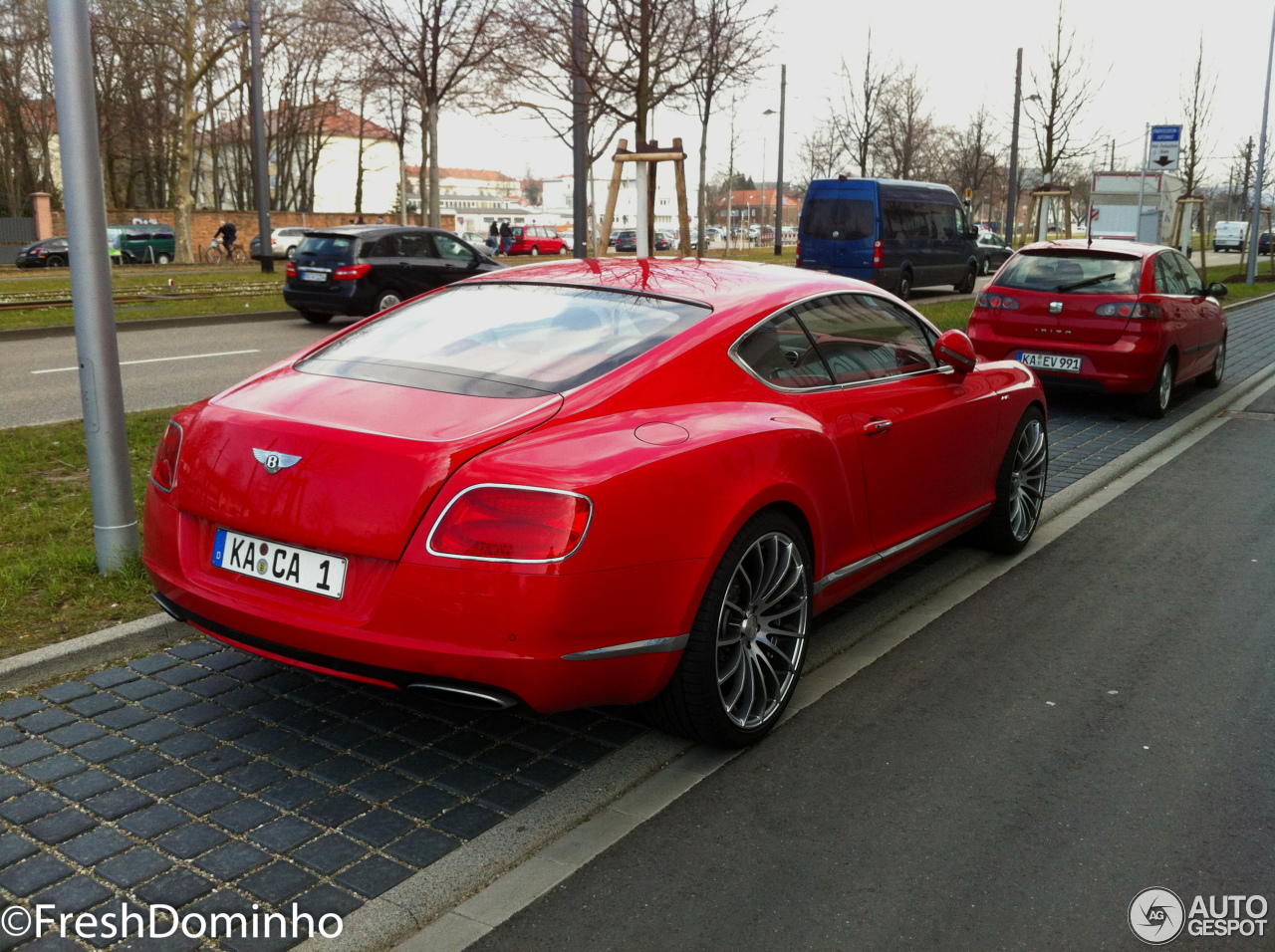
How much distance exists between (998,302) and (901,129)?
120ft

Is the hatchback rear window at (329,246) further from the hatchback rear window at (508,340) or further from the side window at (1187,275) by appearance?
the hatchback rear window at (508,340)

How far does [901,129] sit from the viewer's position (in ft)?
147

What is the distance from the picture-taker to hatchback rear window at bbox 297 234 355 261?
17.9 metres

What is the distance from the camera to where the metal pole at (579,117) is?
1374 centimetres

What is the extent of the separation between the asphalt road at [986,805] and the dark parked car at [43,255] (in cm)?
4219

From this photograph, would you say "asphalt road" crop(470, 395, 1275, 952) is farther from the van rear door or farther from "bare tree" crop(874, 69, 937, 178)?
"bare tree" crop(874, 69, 937, 178)

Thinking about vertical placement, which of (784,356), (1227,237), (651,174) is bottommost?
(784,356)

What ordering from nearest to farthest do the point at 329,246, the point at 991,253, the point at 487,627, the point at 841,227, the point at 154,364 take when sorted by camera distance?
the point at 487,627, the point at 154,364, the point at 329,246, the point at 841,227, the point at 991,253

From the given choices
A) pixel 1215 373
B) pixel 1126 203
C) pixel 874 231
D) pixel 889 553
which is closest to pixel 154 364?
pixel 889 553

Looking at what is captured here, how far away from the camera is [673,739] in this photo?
154 inches

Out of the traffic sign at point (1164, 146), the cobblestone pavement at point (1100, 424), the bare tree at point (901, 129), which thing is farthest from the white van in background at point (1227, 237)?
the cobblestone pavement at point (1100, 424)

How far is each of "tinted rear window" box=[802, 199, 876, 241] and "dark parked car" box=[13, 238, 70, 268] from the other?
1127 inches

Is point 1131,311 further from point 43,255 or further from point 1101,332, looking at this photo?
point 43,255

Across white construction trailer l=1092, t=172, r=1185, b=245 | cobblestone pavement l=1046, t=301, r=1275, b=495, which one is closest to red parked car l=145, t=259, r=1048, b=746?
cobblestone pavement l=1046, t=301, r=1275, b=495
